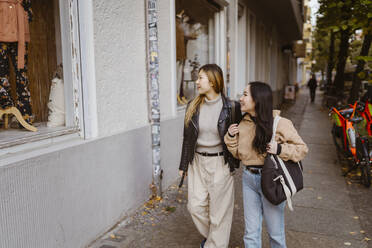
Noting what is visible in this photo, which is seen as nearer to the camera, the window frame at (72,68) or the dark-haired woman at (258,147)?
the dark-haired woman at (258,147)

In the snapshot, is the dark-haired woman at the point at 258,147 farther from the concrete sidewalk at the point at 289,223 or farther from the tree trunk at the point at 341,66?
the tree trunk at the point at 341,66

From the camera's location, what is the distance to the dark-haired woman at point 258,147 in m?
2.57

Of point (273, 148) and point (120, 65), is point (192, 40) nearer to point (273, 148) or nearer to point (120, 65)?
point (120, 65)

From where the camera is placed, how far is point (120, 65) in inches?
163

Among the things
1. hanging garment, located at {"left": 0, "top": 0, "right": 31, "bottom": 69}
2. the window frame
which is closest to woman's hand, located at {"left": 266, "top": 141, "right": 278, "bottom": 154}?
the window frame

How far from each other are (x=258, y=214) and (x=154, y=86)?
2383mm

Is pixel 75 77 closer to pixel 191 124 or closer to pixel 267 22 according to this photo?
pixel 191 124

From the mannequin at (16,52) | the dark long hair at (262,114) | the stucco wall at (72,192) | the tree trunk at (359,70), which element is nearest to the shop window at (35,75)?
the mannequin at (16,52)

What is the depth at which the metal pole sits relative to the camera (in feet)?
14.9

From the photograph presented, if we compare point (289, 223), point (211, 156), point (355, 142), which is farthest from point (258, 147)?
point (355, 142)

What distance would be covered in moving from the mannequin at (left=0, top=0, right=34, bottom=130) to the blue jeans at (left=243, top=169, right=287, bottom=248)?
6.82 ft

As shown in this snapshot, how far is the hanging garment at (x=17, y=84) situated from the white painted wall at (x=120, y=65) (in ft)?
2.22

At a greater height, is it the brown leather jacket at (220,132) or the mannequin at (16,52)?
the mannequin at (16,52)

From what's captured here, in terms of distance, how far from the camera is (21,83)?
10.8ft
